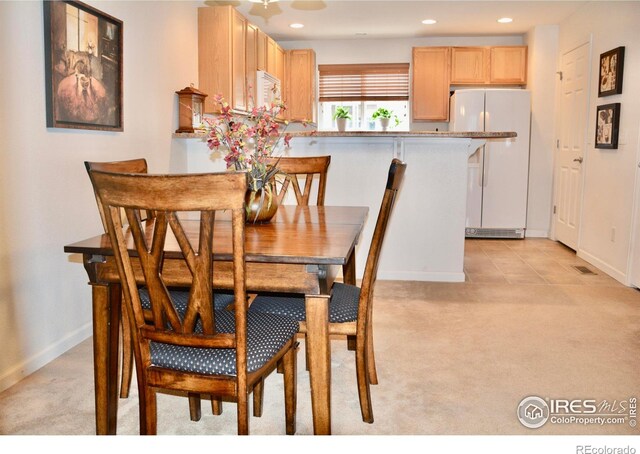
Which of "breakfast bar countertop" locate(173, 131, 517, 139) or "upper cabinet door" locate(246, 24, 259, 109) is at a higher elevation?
"upper cabinet door" locate(246, 24, 259, 109)

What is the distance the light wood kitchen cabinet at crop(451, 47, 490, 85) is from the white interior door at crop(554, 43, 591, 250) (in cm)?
91

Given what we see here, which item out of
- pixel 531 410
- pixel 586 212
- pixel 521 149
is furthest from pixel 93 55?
pixel 521 149

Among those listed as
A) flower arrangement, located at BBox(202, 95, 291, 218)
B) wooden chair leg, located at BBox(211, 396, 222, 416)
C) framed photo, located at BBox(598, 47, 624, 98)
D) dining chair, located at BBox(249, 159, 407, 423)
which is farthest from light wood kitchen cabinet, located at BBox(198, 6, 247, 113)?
framed photo, located at BBox(598, 47, 624, 98)

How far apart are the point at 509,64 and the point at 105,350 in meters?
6.04

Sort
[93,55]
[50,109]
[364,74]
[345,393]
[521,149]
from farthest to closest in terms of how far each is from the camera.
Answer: [364,74]
[521,149]
[93,55]
[50,109]
[345,393]

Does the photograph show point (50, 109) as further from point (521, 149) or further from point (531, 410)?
point (521, 149)

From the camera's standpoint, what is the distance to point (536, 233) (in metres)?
6.48

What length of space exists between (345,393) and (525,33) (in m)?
5.68

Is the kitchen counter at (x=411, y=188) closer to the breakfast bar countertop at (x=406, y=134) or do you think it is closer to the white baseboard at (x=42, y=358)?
the breakfast bar countertop at (x=406, y=134)

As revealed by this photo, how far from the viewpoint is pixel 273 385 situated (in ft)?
8.11

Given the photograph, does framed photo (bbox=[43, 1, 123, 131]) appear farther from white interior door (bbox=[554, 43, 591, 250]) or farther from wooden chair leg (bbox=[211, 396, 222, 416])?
white interior door (bbox=[554, 43, 591, 250])

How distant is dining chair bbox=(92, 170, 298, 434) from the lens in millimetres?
1372

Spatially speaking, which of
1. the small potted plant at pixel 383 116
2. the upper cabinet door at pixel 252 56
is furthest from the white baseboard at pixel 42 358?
the small potted plant at pixel 383 116

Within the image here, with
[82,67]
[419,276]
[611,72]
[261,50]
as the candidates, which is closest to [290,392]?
[82,67]
